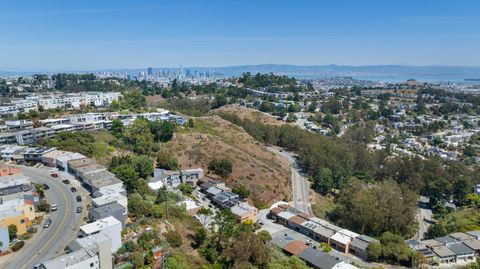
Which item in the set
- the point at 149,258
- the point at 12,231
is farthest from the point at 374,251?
the point at 12,231

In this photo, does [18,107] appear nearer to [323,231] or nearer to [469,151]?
[323,231]

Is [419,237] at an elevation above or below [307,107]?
below

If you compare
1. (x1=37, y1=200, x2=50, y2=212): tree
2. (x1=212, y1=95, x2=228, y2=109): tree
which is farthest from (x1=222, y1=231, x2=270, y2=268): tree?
(x1=212, y1=95, x2=228, y2=109): tree

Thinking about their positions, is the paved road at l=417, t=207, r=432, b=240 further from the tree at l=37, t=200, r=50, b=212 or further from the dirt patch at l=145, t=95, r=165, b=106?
the dirt patch at l=145, t=95, r=165, b=106

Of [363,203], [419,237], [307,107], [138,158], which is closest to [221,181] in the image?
[138,158]

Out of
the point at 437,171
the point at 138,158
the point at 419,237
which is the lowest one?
the point at 419,237

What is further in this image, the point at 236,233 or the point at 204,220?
the point at 204,220

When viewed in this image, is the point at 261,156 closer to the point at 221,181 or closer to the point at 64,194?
the point at 221,181
